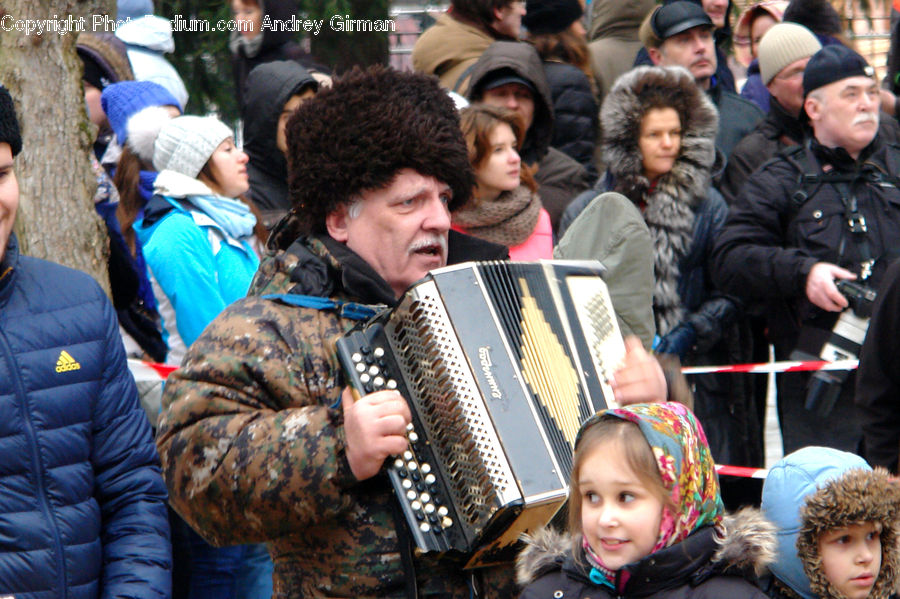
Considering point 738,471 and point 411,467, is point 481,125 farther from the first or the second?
point 411,467

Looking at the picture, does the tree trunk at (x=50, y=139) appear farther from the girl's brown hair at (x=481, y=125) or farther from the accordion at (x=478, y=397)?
the accordion at (x=478, y=397)

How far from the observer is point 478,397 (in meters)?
2.88

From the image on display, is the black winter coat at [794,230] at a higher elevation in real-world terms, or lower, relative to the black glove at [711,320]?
higher

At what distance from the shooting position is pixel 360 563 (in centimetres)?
→ 296

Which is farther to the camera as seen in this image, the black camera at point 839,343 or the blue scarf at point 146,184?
the blue scarf at point 146,184

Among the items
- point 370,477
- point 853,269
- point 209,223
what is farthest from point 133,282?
point 853,269

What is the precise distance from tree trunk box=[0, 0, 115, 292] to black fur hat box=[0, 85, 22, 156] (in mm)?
1699

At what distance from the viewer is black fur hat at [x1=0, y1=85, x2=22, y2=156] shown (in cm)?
316

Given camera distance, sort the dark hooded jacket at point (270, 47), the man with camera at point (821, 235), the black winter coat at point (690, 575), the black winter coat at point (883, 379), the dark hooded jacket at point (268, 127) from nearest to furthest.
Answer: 1. the black winter coat at point (690, 575)
2. the black winter coat at point (883, 379)
3. the man with camera at point (821, 235)
4. the dark hooded jacket at point (268, 127)
5. the dark hooded jacket at point (270, 47)

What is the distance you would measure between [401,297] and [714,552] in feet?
3.03

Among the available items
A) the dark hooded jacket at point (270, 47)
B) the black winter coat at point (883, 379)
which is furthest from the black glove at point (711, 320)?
the dark hooded jacket at point (270, 47)

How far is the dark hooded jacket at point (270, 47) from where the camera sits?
780cm

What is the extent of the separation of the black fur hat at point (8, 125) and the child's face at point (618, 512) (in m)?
1.67

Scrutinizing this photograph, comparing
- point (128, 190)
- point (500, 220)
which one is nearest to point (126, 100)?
point (128, 190)
